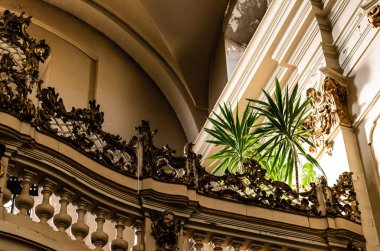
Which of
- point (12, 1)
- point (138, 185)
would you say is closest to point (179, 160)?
point (138, 185)

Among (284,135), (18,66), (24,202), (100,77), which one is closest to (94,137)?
(18,66)

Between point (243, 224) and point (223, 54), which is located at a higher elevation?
point (223, 54)

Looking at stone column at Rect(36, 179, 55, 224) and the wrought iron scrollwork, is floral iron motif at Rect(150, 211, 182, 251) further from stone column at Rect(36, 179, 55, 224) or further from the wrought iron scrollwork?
stone column at Rect(36, 179, 55, 224)

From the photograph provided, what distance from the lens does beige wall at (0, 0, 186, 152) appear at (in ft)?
44.3

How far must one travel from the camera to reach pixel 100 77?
1398 cm

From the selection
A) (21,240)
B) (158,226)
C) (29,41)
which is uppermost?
(29,41)

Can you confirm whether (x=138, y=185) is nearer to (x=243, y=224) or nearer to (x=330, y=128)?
(x=243, y=224)

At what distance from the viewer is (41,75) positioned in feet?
43.9

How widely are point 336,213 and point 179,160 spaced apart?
1.73 metres

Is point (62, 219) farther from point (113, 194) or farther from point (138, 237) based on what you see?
point (138, 237)

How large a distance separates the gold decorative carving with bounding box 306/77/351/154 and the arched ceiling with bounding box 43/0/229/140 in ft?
17.3

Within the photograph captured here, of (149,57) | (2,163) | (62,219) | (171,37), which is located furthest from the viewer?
(149,57)

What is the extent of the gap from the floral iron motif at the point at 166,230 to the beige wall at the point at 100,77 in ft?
21.8

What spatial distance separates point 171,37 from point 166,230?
8.70 m
